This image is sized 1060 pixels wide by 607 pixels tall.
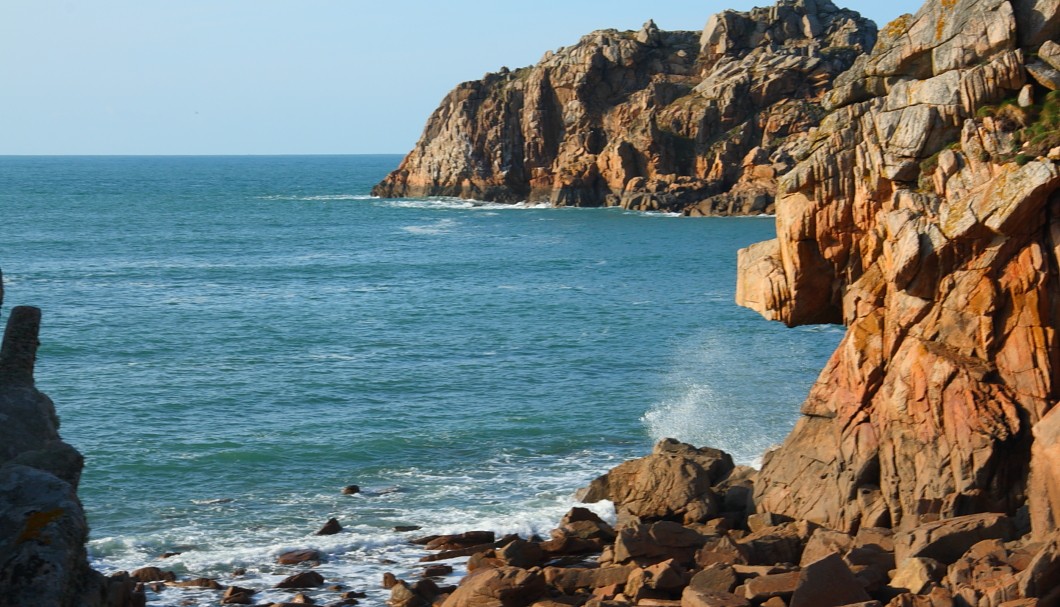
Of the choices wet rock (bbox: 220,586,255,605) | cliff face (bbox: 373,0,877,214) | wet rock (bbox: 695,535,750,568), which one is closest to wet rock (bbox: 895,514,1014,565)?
wet rock (bbox: 695,535,750,568)

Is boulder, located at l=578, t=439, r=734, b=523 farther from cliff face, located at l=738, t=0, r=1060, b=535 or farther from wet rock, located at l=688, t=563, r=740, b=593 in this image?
wet rock, located at l=688, t=563, r=740, b=593

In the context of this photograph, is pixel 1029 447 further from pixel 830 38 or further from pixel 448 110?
pixel 448 110

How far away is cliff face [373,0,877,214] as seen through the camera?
11425 centimetres

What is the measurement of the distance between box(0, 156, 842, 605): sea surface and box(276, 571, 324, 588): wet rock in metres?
0.39

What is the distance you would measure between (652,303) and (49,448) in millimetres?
52128

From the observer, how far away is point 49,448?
10.3m

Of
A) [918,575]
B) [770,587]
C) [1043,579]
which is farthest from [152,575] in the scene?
[1043,579]

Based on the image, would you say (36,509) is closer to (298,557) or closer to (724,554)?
(724,554)

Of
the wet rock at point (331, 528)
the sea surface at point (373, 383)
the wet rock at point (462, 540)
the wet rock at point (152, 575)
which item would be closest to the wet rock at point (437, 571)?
the sea surface at point (373, 383)

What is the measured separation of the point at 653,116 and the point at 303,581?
100 m

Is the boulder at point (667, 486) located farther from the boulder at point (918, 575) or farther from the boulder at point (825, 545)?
the boulder at point (918, 575)

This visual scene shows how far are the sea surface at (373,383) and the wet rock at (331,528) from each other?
1.18ft

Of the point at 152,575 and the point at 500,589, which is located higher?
the point at 500,589

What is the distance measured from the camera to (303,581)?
911 inches
